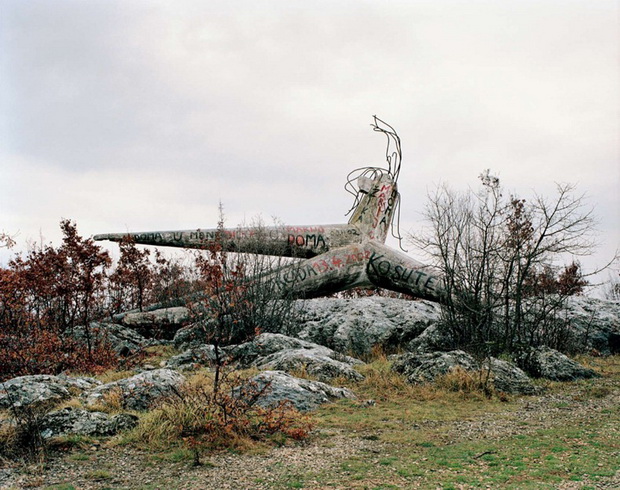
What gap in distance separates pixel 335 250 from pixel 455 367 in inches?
265

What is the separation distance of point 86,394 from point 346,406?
3511 mm

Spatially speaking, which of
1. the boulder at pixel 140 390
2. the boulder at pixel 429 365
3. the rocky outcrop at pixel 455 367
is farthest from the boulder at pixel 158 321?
the boulder at pixel 140 390

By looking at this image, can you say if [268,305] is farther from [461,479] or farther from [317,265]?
[461,479]

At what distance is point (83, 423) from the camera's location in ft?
21.9

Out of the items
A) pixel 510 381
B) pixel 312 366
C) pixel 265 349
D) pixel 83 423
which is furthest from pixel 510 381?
pixel 83 423

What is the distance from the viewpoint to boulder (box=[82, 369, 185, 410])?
7.52m

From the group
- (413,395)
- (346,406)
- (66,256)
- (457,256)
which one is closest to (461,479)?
Answer: (346,406)

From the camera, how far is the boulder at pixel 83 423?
6.54 metres

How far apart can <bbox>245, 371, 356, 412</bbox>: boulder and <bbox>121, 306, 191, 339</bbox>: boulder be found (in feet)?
23.9

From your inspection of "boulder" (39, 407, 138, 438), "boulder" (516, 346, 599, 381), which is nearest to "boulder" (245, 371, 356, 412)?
"boulder" (39, 407, 138, 438)

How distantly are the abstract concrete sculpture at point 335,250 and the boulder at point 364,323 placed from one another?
60 cm

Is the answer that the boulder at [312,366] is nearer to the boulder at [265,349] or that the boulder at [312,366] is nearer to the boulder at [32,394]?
the boulder at [265,349]

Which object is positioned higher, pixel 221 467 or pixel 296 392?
pixel 296 392

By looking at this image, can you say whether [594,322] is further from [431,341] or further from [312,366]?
[312,366]
